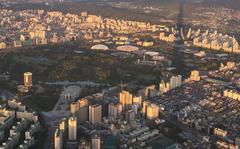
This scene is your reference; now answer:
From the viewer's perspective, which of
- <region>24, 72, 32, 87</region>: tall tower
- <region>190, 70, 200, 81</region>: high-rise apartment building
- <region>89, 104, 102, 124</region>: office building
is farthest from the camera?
<region>190, 70, 200, 81</region>: high-rise apartment building

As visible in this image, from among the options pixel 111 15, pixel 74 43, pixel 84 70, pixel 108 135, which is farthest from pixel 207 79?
pixel 111 15

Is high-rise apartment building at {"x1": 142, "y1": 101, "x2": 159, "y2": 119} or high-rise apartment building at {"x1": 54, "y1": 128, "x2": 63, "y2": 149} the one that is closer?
high-rise apartment building at {"x1": 54, "y1": 128, "x2": 63, "y2": 149}

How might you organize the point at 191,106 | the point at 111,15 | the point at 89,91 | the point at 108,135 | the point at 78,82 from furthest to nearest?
the point at 111,15, the point at 78,82, the point at 89,91, the point at 191,106, the point at 108,135

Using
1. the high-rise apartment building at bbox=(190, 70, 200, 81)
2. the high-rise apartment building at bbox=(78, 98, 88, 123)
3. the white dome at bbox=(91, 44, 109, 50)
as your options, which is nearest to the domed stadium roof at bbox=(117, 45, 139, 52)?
Answer: the white dome at bbox=(91, 44, 109, 50)

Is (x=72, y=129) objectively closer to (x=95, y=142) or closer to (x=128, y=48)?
(x=95, y=142)

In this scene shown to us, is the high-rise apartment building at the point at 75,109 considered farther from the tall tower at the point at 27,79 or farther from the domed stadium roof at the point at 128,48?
the domed stadium roof at the point at 128,48

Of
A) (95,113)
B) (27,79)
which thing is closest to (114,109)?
(95,113)

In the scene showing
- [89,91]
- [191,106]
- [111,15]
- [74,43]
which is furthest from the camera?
[111,15]

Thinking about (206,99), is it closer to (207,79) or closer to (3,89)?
(207,79)

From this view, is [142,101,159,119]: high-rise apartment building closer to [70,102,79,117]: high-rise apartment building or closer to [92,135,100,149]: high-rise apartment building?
[70,102,79,117]: high-rise apartment building
